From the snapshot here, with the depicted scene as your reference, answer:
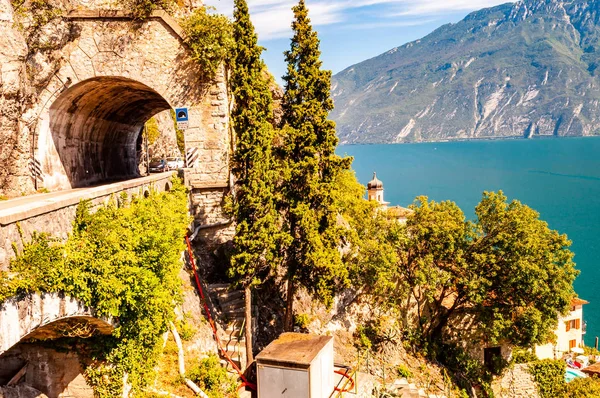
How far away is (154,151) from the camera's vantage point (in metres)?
37.5

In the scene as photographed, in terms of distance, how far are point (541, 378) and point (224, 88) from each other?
24088mm

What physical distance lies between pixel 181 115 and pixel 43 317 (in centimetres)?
1092

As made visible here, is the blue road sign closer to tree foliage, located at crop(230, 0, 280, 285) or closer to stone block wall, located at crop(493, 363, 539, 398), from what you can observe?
tree foliage, located at crop(230, 0, 280, 285)

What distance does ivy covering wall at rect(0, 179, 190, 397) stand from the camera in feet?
24.5

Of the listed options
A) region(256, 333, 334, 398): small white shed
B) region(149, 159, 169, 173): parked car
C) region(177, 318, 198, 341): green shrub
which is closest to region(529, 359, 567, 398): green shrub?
region(256, 333, 334, 398): small white shed

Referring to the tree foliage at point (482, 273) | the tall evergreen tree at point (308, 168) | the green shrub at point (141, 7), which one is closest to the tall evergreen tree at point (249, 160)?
the tall evergreen tree at point (308, 168)

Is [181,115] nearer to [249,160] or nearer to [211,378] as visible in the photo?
[249,160]

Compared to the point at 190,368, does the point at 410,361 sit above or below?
below

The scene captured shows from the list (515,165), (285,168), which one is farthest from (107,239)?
(515,165)

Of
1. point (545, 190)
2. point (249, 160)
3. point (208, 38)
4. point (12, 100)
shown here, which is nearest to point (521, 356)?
point (249, 160)

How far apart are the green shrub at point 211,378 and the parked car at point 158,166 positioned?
68.7 ft

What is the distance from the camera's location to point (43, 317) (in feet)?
23.8

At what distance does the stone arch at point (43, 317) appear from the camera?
649cm

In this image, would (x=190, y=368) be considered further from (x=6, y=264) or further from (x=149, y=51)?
(x=149, y=51)
